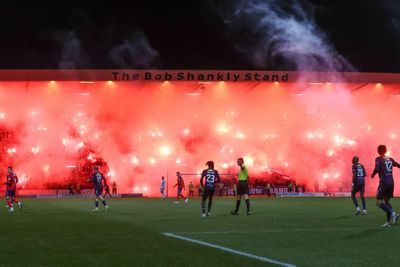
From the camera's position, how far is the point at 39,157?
55.3m

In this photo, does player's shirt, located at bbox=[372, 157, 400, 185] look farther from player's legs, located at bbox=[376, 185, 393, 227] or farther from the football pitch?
the football pitch

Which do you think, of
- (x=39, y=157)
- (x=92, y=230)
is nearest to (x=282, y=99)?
(x=39, y=157)

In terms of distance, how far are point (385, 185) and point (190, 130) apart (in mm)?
42456

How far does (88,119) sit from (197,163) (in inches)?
437

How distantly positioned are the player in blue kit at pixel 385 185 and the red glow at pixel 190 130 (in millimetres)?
37130

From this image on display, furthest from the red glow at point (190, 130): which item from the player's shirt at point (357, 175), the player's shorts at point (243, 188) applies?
the player's shorts at point (243, 188)

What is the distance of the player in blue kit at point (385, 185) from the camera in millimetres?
14938

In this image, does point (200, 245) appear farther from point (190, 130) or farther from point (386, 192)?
point (190, 130)

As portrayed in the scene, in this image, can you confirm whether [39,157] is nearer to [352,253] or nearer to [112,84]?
[112,84]

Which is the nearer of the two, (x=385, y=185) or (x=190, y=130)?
(x=385, y=185)

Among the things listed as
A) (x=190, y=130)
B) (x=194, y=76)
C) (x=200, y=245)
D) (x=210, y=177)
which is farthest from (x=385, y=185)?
(x=190, y=130)

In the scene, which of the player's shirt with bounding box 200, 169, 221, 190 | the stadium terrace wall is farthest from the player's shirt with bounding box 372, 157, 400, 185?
the stadium terrace wall

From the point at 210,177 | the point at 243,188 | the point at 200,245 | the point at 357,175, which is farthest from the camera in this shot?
the point at 357,175

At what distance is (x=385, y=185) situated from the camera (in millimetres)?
14969
